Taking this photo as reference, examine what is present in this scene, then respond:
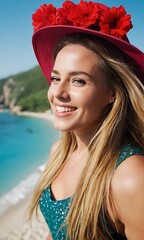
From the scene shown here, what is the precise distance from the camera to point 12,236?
8.06m

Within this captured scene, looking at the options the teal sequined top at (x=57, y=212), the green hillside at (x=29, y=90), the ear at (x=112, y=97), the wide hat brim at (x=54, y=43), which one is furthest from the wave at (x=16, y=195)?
the green hillside at (x=29, y=90)

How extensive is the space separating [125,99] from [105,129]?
20 cm

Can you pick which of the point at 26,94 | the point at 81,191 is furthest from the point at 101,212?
the point at 26,94

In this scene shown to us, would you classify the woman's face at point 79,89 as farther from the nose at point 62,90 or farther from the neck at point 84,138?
the neck at point 84,138

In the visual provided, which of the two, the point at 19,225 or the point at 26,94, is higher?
the point at 26,94

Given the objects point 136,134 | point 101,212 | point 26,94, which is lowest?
point 101,212

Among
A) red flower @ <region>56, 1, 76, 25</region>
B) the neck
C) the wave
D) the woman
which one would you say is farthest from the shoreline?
red flower @ <region>56, 1, 76, 25</region>

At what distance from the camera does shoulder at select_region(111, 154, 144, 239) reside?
188 cm

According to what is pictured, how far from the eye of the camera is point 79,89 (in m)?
2.16

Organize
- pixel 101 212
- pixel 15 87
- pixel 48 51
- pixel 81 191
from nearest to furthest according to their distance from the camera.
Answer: pixel 101 212 < pixel 81 191 < pixel 48 51 < pixel 15 87

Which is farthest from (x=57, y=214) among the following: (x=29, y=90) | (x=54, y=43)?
(x=29, y=90)

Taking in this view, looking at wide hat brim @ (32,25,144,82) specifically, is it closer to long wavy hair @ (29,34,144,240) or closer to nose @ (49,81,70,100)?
long wavy hair @ (29,34,144,240)

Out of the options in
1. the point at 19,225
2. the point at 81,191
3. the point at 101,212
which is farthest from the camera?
the point at 19,225

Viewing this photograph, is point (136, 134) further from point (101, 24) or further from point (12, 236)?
point (12, 236)
